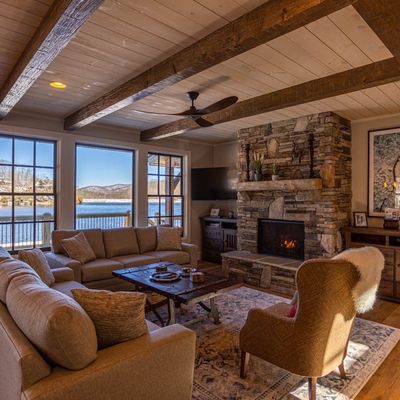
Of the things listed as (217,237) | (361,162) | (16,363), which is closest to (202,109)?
(16,363)

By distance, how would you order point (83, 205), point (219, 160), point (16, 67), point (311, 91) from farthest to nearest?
point (219, 160) → point (83, 205) → point (311, 91) → point (16, 67)

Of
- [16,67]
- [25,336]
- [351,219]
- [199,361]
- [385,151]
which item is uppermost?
[16,67]

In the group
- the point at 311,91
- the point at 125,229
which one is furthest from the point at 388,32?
the point at 125,229

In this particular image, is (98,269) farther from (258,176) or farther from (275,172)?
(275,172)

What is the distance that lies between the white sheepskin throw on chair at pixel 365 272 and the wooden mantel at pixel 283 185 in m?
2.57

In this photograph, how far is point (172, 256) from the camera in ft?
15.7

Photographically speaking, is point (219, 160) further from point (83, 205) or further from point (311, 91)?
point (311, 91)

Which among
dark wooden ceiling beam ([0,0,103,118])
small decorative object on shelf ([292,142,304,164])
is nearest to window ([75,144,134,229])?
dark wooden ceiling beam ([0,0,103,118])

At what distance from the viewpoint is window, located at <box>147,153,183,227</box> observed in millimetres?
6254

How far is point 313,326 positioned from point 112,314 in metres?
1.25

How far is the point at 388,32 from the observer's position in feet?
6.20

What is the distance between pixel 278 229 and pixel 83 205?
3585mm

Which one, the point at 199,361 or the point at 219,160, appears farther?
the point at 219,160

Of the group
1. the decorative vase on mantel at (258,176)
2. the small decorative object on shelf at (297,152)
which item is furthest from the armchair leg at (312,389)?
the decorative vase on mantel at (258,176)
